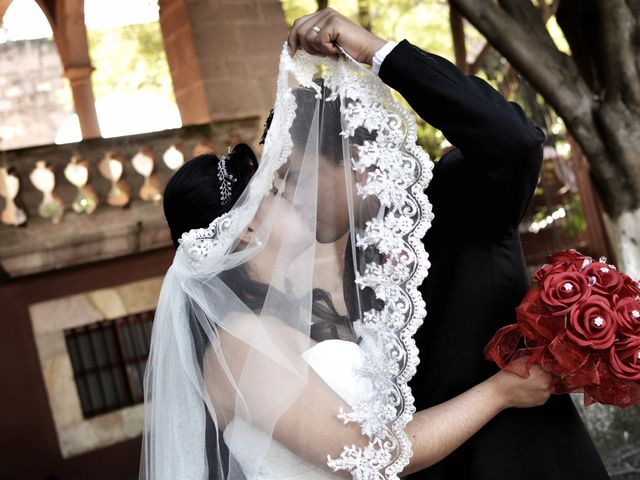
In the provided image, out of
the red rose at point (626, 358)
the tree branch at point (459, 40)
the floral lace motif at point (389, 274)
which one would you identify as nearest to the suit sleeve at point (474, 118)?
the floral lace motif at point (389, 274)

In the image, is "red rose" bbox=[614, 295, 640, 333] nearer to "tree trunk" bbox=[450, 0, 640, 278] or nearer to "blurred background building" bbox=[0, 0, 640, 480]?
"tree trunk" bbox=[450, 0, 640, 278]

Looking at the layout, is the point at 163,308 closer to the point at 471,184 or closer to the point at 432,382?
the point at 432,382

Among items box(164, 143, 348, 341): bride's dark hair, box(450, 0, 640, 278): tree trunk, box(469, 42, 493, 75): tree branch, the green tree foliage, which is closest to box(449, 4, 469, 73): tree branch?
box(469, 42, 493, 75): tree branch

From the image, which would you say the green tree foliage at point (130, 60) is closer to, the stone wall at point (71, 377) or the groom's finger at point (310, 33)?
the stone wall at point (71, 377)

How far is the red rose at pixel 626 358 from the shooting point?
1978 mm

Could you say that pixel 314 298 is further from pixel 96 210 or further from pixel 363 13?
pixel 363 13

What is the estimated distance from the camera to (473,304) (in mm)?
2242

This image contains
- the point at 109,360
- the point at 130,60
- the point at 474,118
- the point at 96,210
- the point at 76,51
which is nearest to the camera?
the point at 474,118

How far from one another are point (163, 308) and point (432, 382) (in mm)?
724

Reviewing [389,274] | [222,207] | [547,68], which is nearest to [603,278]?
[389,274]

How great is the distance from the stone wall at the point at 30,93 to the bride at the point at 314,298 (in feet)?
62.6

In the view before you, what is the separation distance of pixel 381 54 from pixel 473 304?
2.10 ft

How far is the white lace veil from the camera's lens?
2.03 meters

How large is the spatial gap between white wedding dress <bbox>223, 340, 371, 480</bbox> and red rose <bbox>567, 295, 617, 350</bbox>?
0.47 meters
